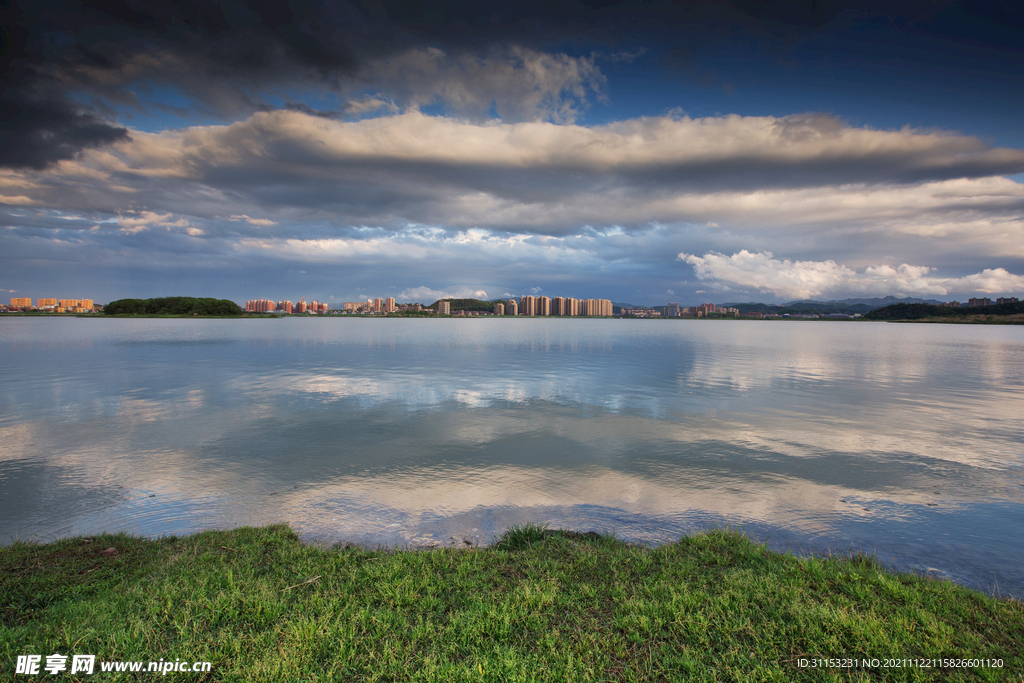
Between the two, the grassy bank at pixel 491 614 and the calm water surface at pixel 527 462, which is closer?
the grassy bank at pixel 491 614

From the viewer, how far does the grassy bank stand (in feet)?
16.8

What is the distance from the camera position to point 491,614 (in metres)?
5.95

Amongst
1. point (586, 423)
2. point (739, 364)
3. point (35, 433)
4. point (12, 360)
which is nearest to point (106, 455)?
point (35, 433)

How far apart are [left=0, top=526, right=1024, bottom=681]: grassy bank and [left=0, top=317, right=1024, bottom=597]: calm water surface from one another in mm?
2039

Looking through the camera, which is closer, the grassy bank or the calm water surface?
the grassy bank

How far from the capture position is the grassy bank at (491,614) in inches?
201

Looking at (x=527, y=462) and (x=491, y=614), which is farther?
(x=527, y=462)

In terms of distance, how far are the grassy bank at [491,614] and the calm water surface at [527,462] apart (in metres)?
A: 2.04

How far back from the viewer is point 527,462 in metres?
14.7

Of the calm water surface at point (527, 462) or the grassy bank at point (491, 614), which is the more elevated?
the grassy bank at point (491, 614)

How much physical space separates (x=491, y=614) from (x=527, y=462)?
8812mm

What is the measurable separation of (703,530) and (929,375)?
42344 millimetres

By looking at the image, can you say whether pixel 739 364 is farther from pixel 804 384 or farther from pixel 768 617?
pixel 768 617

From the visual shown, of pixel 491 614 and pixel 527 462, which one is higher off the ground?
pixel 491 614
